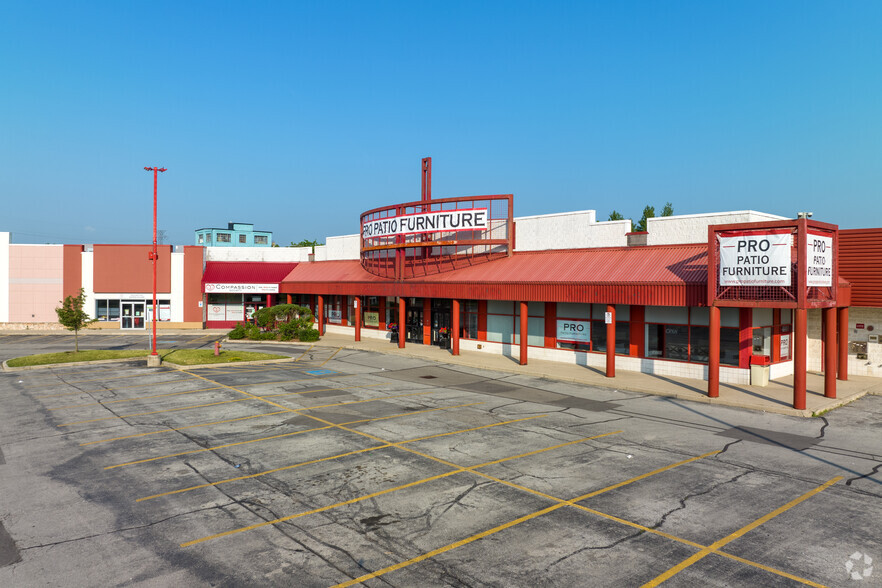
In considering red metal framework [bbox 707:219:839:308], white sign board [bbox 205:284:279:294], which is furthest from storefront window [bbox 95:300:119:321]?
red metal framework [bbox 707:219:839:308]

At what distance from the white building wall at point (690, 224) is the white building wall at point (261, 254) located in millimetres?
35909

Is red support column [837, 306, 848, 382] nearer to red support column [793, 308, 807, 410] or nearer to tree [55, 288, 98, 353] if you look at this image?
red support column [793, 308, 807, 410]

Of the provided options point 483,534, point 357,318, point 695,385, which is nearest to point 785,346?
point 695,385

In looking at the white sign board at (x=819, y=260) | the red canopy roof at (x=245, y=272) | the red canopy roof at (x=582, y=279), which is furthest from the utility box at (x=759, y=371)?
the red canopy roof at (x=245, y=272)

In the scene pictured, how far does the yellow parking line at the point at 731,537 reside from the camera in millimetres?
8547

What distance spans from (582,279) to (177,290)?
3933cm

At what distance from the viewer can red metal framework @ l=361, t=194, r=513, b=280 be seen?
3566cm

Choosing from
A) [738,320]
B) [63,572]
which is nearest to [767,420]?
[738,320]

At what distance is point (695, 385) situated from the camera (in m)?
24.6

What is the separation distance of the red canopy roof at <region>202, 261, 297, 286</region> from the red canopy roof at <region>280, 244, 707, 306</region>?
1527 centimetres

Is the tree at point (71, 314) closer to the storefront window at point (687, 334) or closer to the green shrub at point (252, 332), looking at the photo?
the green shrub at point (252, 332)

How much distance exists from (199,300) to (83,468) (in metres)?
41.1

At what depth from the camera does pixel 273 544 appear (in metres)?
9.57

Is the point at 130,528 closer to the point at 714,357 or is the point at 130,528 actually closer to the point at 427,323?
the point at 714,357
